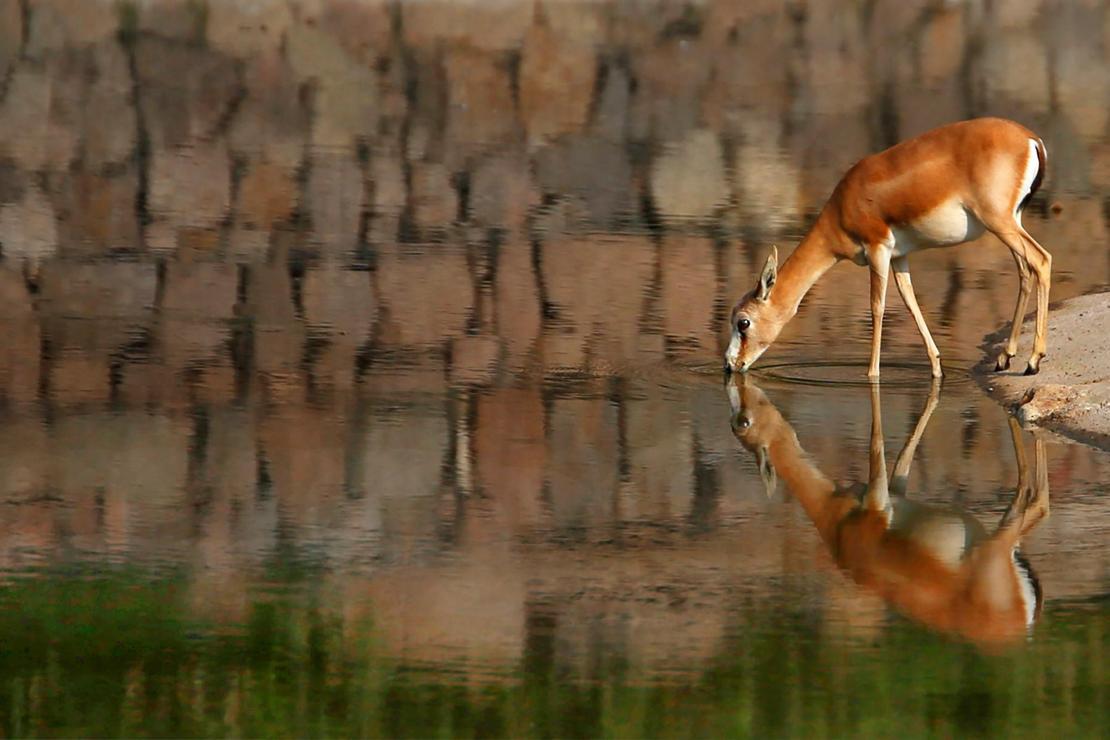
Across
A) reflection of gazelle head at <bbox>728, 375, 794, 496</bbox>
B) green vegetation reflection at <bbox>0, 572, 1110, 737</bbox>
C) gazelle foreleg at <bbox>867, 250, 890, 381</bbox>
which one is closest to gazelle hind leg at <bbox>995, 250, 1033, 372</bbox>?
gazelle foreleg at <bbox>867, 250, 890, 381</bbox>

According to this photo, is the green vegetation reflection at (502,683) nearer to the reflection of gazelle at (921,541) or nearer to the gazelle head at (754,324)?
the reflection of gazelle at (921,541)

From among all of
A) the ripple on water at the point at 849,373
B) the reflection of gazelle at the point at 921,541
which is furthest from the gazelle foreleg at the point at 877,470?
the ripple on water at the point at 849,373

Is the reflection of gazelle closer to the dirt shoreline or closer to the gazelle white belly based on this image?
the dirt shoreline

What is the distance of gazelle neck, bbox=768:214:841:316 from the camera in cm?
1345

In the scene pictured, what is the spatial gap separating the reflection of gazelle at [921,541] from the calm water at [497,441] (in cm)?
3

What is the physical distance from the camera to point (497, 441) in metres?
11.0

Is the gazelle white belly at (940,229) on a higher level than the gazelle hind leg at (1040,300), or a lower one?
higher

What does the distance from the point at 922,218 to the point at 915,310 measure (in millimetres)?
693

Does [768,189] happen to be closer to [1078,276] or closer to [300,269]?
[1078,276]

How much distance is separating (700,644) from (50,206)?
11901 millimetres

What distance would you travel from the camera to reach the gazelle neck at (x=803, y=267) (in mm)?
13445

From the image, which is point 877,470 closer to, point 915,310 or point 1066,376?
point 1066,376

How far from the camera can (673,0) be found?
3347 cm

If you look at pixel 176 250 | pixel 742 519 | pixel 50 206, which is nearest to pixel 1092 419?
pixel 742 519
